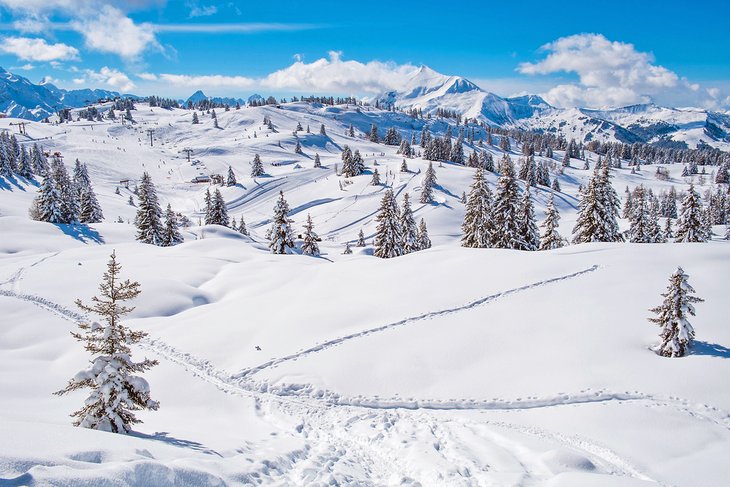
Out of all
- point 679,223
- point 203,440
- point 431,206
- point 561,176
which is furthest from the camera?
point 561,176

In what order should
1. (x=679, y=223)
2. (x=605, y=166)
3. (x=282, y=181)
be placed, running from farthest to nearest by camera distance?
1. (x=282, y=181)
2. (x=679, y=223)
3. (x=605, y=166)

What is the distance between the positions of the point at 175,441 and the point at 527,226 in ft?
128

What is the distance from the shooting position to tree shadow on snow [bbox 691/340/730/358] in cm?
1588

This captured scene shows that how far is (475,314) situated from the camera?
67.2ft

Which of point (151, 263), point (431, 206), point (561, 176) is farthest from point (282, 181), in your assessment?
point (561, 176)

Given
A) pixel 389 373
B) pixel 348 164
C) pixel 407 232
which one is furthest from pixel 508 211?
pixel 348 164

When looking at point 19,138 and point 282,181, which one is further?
point 19,138

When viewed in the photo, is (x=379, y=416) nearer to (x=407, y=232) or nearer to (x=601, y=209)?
(x=601, y=209)

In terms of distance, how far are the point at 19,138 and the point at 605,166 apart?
205m

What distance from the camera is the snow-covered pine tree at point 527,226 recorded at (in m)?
40.8

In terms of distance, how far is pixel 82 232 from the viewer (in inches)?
2085

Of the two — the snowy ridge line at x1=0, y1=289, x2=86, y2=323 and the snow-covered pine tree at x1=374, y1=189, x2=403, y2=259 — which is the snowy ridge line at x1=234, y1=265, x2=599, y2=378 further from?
the snow-covered pine tree at x1=374, y1=189, x2=403, y2=259

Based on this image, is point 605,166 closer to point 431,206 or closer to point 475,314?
point 475,314

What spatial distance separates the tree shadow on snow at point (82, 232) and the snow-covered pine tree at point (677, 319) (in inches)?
2350
